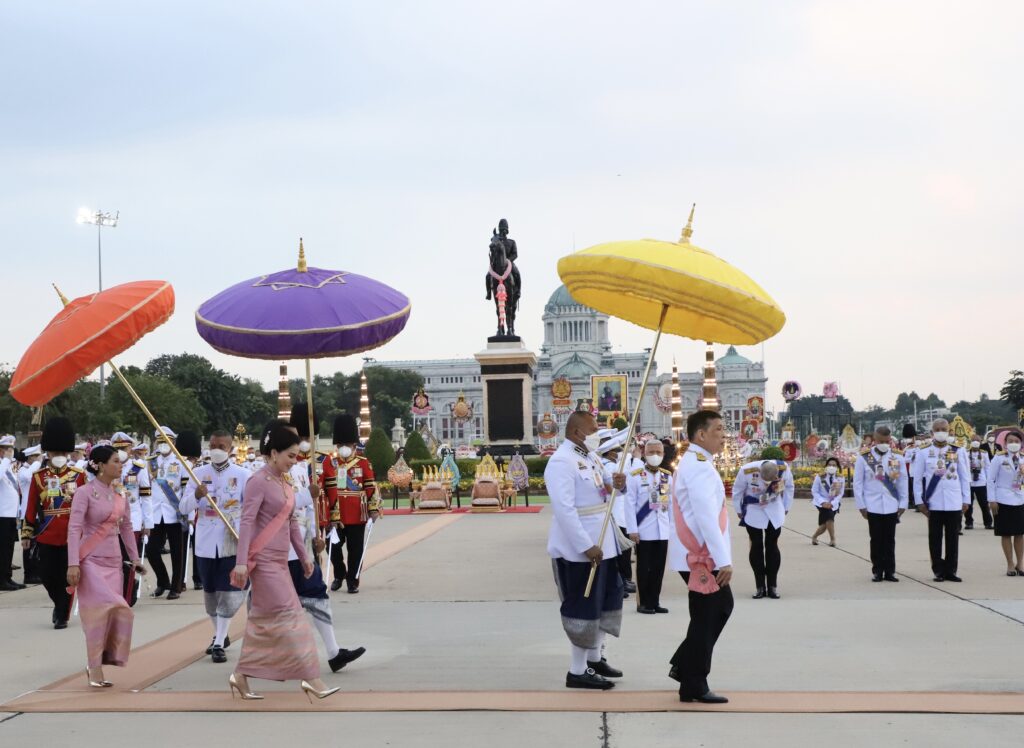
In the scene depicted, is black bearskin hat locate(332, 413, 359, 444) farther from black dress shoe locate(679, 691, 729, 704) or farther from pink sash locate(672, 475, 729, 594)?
black dress shoe locate(679, 691, 729, 704)

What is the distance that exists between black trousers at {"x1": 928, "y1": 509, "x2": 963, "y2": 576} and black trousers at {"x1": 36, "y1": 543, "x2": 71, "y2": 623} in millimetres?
9354

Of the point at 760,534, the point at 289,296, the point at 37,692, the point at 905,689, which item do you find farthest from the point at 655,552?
the point at 37,692

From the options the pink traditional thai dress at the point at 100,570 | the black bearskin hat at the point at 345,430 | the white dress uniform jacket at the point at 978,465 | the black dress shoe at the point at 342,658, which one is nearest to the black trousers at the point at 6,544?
the black bearskin hat at the point at 345,430

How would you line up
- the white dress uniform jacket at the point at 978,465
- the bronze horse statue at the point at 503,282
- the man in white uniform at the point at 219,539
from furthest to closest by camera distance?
the bronze horse statue at the point at 503,282 → the white dress uniform jacket at the point at 978,465 → the man in white uniform at the point at 219,539

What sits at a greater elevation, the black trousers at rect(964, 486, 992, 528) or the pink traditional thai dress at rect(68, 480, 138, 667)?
the pink traditional thai dress at rect(68, 480, 138, 667)

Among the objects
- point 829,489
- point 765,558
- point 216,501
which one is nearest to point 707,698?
point 216,501

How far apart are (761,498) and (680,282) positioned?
226 inches

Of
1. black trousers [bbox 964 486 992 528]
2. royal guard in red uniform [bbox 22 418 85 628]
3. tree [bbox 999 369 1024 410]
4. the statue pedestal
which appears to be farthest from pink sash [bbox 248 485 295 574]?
tree [bbox 999 369 1024 410]

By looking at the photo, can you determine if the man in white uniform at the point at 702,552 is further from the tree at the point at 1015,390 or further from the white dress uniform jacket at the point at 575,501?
the tree at the point at 1015,390

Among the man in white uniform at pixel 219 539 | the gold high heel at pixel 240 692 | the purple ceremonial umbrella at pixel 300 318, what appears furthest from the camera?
the man in white uniform at pixel 219 539

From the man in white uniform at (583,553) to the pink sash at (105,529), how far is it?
3.24 metres

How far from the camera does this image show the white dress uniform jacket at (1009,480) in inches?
540

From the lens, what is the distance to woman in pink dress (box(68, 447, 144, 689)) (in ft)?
26.3

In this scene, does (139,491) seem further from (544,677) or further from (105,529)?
(544,677)
